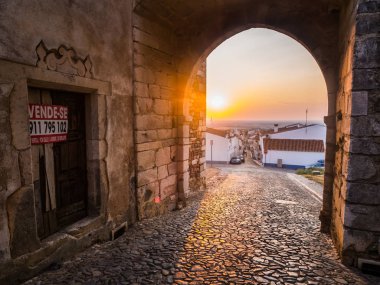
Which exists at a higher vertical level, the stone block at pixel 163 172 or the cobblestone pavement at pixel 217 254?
the stone block at pixel 163 172

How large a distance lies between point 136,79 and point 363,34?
3032mm

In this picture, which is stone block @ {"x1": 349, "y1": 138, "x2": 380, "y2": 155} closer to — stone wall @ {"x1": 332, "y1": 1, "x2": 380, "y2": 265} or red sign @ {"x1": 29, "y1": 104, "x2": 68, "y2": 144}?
stone wall @ {"x1": 332, "y1": 1, "x2": 380, "y2": 265}

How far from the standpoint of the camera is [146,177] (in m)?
4.27

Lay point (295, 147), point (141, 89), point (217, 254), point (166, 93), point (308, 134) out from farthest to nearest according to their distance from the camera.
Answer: point (308, 134) < point (295, 147) < point (166, 93) < point (141, 89) < point (217, 254)

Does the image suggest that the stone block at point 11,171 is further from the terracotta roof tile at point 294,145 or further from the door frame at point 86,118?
the terracotta roof tile at point 294,145

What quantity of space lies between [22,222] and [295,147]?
87.0 feet

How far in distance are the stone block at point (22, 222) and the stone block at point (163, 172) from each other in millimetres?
2401

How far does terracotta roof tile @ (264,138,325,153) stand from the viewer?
2494 cm

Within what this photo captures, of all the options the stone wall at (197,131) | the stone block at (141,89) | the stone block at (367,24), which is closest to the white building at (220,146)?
the stone wall at (197,131)

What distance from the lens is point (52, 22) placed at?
2.55 meters

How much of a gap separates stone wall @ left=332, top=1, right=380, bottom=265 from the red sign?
3343mm

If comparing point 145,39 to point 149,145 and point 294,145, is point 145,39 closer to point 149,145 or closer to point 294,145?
point 149,145

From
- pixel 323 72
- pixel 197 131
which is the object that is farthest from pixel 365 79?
pixel 197 131

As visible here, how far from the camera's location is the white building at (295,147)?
2480cm
